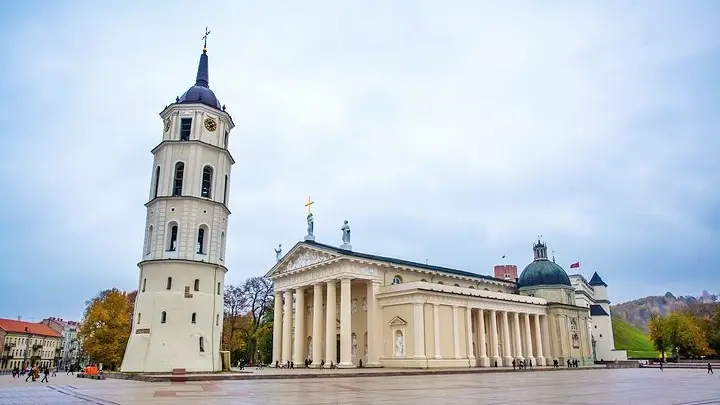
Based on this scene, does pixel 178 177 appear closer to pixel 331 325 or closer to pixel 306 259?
pixel 306 259

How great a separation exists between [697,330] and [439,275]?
5467 centimetres

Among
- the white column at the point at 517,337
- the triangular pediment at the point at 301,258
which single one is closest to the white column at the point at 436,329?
the triangular pediment at the point at 301,258

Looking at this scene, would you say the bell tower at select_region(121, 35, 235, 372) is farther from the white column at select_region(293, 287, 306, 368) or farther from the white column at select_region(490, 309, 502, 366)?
the white column at select_region(490, 309, 502, 366)

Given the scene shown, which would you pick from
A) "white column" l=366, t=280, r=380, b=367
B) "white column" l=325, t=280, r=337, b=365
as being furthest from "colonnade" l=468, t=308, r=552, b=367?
"white column" l=325, t=280, r=337, b=365

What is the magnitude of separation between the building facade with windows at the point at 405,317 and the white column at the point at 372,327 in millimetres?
90

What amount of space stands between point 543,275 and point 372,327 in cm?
2837

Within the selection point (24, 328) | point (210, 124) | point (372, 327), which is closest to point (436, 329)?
point (372, 327)

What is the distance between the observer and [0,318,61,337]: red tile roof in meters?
99.9

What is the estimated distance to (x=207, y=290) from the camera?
113ft

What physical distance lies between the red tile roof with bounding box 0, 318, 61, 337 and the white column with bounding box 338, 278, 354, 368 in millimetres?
82847

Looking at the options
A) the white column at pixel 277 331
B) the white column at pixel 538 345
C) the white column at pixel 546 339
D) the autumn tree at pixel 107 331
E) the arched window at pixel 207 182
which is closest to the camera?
the arched window at pixel 207 182

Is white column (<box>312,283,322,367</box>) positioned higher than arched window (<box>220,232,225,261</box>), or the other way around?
arched window (<box>220,232,225,261</box>)

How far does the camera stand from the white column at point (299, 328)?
167ft

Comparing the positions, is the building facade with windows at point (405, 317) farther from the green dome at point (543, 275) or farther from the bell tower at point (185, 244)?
the bell tower at point (185, 244)
